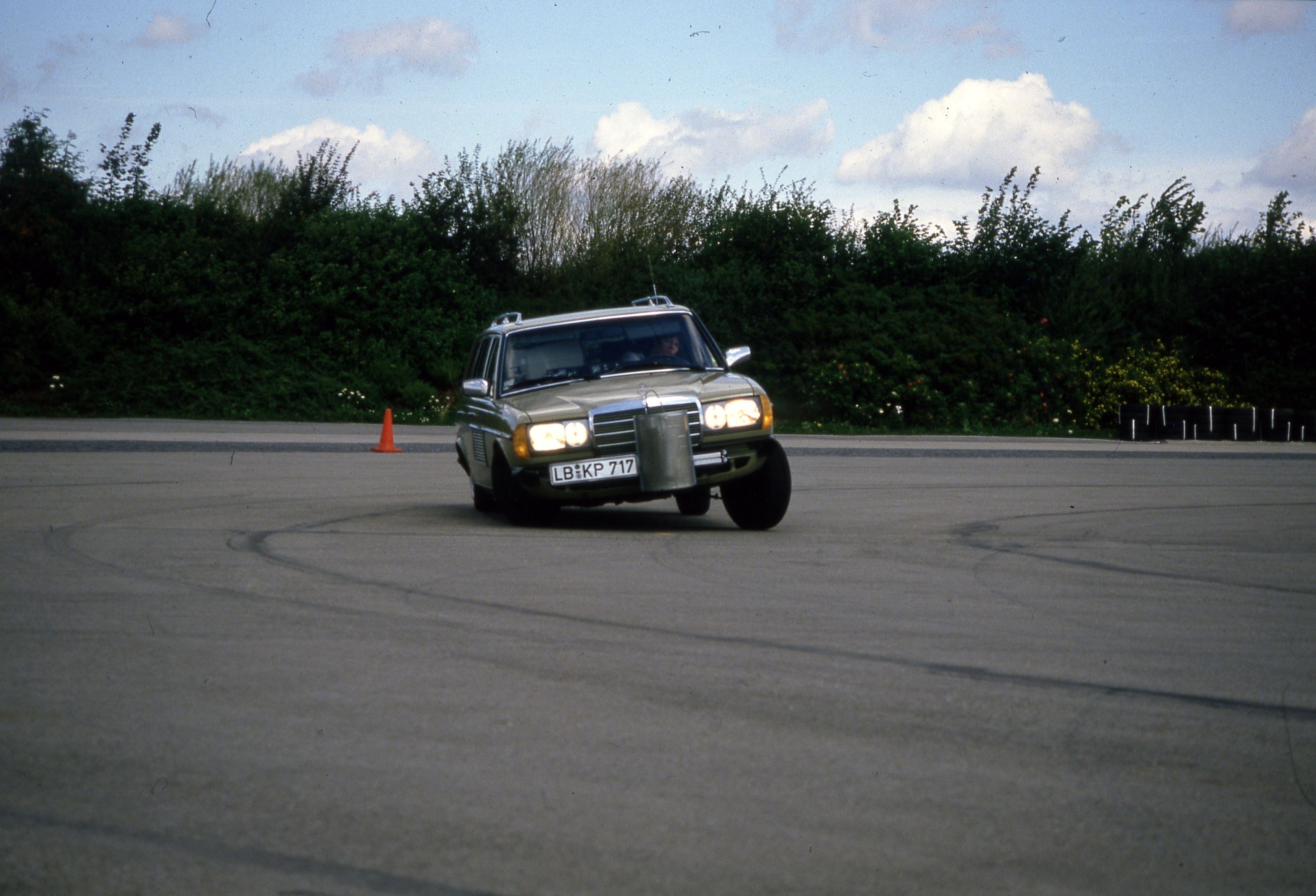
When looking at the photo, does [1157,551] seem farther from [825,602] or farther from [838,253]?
[838,253]

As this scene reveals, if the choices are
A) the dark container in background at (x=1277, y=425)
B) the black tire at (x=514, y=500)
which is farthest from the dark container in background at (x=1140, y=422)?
the black tire at (x=514, y=500)

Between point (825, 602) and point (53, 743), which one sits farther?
point (825, 602)

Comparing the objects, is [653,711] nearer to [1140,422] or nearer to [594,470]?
[594,470]

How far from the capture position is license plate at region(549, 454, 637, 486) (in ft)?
33.6

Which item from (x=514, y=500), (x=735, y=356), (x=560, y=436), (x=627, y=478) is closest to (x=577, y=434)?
(x=560, y=436)

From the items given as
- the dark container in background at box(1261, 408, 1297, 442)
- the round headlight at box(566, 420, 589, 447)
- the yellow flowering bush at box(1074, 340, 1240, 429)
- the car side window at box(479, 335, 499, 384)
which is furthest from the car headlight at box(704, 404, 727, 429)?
the yellow flowering bush at box(1074, 340, 1240, 429)

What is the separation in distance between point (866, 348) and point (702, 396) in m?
22.1

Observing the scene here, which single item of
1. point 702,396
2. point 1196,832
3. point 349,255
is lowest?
point 1196,832

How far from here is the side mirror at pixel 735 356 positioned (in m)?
11.3

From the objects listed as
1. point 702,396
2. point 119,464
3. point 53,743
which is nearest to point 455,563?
point 702,396

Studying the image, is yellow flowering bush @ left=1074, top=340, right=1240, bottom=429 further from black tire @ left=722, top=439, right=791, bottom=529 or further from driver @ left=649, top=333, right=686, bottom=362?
black tire @ left=722, top=439, right=791, bottom=529

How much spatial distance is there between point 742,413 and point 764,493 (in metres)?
0.71

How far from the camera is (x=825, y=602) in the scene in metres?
7.34

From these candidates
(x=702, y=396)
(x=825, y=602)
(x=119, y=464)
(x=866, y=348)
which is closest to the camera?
(x=825, y=602)
